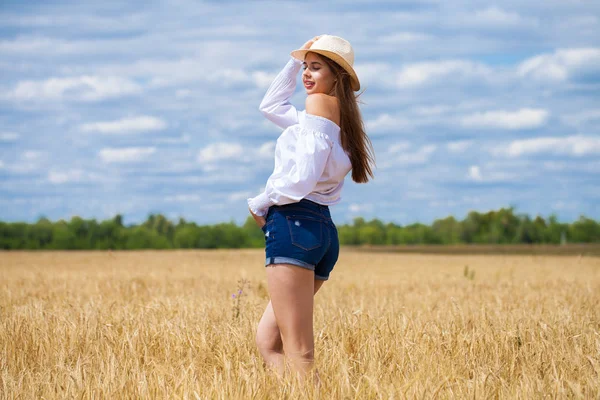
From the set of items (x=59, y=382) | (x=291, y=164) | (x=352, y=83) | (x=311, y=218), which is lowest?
(x=59, y=382)

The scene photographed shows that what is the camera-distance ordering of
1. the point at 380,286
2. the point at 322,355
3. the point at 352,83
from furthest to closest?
the point at 380,286 → the point at 322,355 → the point at 352,83

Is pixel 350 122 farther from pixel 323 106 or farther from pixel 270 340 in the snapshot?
pixel 270 340

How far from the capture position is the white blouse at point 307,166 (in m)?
3.67

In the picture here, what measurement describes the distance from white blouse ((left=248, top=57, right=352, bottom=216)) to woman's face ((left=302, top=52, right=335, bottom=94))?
190 mm

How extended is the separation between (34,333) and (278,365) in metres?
2.66

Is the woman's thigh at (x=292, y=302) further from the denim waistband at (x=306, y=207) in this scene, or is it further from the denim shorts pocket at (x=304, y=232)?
the denim waistband at (x=306, y=207)

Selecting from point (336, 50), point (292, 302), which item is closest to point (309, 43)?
point (336, 50)

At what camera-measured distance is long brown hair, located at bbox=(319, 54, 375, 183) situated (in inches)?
157

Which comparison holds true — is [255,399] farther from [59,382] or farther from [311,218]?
[59,382]

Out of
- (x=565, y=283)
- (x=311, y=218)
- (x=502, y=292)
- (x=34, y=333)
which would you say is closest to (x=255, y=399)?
(x=311, y=218)

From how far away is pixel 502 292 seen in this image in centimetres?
1148

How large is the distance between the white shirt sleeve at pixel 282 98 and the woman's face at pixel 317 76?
0.28m

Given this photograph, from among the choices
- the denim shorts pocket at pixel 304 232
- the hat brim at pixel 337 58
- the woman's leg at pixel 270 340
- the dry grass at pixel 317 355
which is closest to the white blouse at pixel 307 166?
the denim shorts pocket at pixel 304 232

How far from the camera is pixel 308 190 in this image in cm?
369
